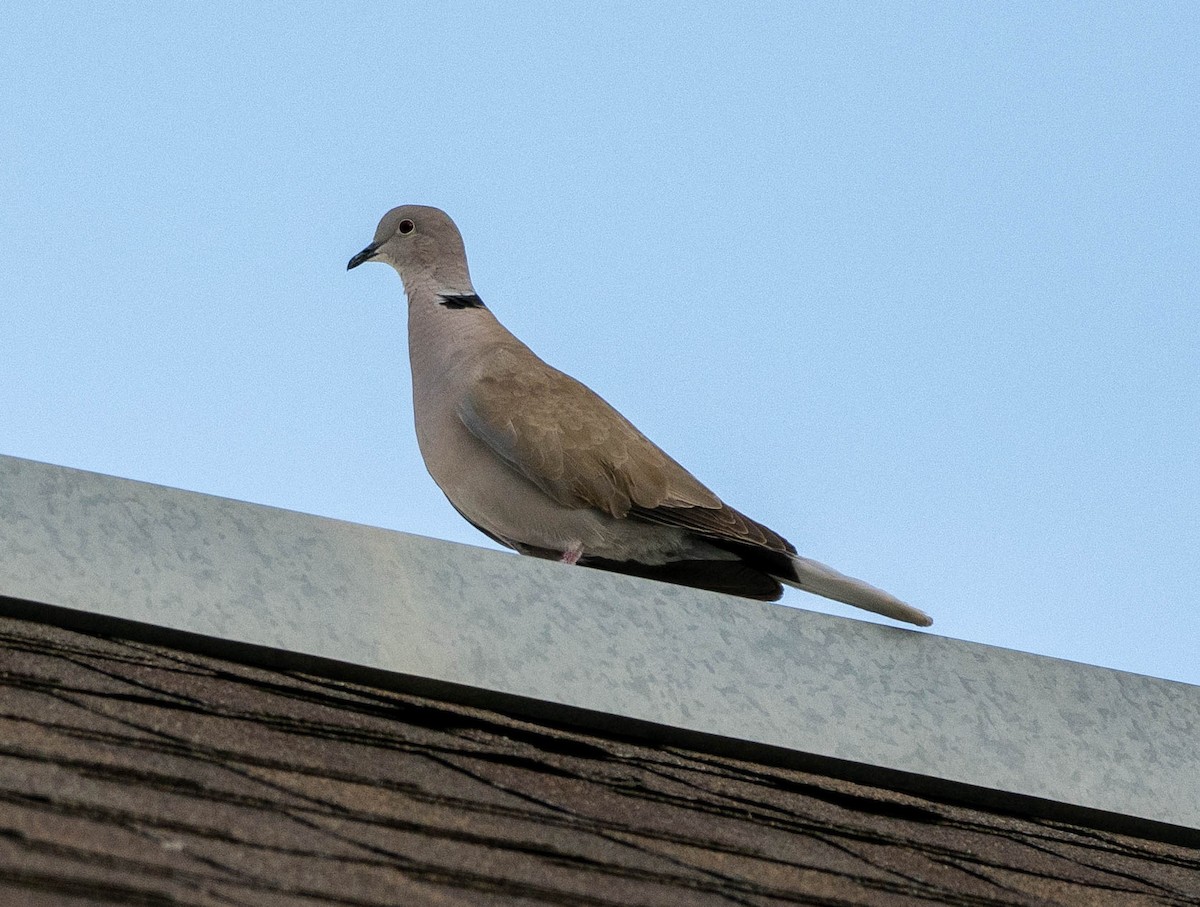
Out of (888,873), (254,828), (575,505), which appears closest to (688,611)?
(888,873)

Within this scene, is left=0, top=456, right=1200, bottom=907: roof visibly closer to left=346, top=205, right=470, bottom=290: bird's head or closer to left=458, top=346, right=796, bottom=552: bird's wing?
left=458, top=346, right=796, bottom=552: bird's wing

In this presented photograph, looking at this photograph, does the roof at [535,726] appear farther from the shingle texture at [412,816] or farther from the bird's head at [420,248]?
the bird's head at [420,248]

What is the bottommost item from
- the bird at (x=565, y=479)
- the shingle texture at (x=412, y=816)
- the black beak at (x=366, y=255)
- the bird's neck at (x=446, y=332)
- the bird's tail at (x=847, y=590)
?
the shingle texture at (x=412, y=816)

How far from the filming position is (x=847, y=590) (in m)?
4.08

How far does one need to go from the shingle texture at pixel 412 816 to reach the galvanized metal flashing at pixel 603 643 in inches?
2.5

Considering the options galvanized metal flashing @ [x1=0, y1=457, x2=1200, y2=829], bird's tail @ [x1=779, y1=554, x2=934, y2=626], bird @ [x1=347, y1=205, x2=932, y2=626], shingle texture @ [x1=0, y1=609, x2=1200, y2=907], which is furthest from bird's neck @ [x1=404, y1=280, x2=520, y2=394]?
shingle texture @ [x1=0, y1=609, x2=1200, y2=907]

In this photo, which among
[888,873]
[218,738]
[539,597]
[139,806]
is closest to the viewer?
[139,806]

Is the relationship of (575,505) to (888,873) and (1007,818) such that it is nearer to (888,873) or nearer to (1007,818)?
(1007,818)

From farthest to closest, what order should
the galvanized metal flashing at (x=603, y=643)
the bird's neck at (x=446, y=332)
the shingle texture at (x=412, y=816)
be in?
the bird's neck at (x=446, y=332) → the galvanized metal flashing at (x=603, y=643) → the shingle texture at (x=412, y=816)

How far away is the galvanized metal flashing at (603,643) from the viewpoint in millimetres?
2232

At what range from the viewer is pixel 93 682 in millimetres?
2076

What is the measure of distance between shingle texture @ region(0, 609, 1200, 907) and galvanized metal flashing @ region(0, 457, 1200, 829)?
0.06 metres

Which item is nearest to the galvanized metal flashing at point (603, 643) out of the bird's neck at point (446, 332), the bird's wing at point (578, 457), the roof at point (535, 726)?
the roof at point (535, 726)

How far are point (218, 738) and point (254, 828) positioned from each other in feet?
0.91
